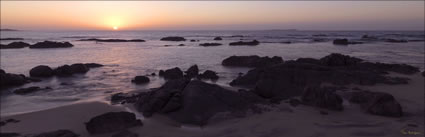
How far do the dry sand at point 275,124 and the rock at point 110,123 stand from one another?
231 mm

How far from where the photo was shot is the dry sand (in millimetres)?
8797

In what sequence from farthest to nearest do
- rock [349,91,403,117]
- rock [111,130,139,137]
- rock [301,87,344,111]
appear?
1. rock [301,87,344,111]
2. rock [349,91,403,117]
3. rock [111,130,139,137]

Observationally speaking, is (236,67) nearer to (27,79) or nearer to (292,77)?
(292,77)

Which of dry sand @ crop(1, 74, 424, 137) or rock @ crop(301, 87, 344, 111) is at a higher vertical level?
rock @ crop(301, 87, 344, 111)

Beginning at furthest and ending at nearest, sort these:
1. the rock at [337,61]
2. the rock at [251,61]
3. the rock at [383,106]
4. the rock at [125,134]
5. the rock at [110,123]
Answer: the rock at [251,61]
the rock at [337,61]
the rock at [383,106]
the rock at [110,123]
the rock at [125,134]

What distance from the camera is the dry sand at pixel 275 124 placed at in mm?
8797

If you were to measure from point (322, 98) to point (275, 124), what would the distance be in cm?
301

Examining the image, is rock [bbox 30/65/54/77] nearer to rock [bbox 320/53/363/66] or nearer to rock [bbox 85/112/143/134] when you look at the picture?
rock [bbox 85/112/143/134]

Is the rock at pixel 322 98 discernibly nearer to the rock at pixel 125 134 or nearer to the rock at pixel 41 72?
the rock at pixel 125 134

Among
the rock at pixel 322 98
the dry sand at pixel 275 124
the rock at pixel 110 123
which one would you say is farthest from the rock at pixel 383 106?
the rock at pixel 110 123

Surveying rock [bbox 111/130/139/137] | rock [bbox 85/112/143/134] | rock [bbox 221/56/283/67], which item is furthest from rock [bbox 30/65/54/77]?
rock [bbox 111/130/139/137]

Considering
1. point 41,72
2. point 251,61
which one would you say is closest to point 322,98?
point 251,61

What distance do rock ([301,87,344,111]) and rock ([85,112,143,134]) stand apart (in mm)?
6616

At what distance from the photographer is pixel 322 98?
454 inches
